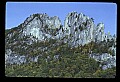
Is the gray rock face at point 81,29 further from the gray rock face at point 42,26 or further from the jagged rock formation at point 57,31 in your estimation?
the gray rock face at point 42,26

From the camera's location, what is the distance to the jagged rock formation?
2.06 m

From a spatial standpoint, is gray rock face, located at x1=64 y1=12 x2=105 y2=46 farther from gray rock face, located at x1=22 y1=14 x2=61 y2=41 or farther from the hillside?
gray rock face, located at x1=22 y1=14 x2=61 y2=41

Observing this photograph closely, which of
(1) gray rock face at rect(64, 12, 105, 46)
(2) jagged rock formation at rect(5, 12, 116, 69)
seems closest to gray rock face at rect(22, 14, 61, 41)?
(2) jagged rock formation at rect(5, 12, 116, 69)

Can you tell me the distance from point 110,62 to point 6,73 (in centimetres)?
111

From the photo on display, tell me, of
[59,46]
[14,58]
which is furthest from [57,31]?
[14,58]

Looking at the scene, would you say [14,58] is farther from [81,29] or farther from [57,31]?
[81,29]

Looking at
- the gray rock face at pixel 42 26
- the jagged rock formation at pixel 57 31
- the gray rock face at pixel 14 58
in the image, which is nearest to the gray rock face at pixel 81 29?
the jagged rock formation at pixel 57 31

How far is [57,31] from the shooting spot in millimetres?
2105

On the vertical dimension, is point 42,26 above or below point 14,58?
above

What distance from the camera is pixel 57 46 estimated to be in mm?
2109

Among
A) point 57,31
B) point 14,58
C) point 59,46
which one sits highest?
point 57,31

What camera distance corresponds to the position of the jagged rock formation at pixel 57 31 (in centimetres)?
206

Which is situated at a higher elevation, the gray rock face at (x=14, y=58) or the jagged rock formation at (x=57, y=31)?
the jagged rock formation at (x=57, y=31)
